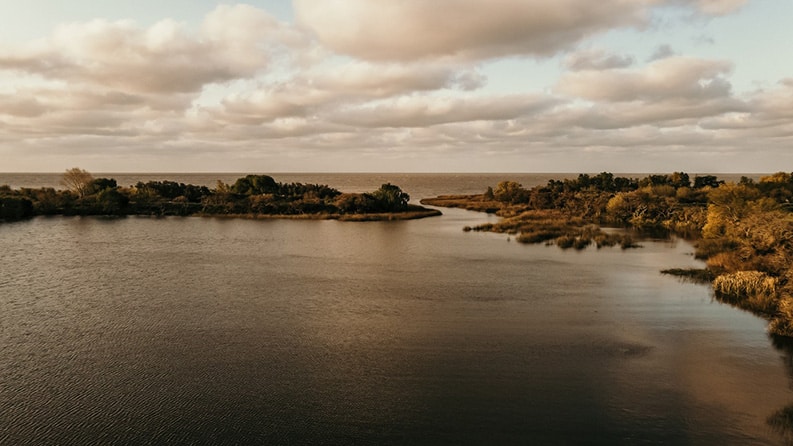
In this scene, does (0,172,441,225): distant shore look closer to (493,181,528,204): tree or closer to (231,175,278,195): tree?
(231,175,278,195): tree

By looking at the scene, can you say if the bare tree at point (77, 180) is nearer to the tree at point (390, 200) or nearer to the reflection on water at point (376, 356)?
the tree at point (390, 200)

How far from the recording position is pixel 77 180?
133750 millimetres

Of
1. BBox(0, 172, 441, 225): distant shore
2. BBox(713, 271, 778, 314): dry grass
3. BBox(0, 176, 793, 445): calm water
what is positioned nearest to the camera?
BBox(0, 176, 793, 445): calm water

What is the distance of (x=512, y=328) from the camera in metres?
34.3

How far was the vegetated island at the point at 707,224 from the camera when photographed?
42.7 metres

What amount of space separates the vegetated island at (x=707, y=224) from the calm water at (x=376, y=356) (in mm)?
3721

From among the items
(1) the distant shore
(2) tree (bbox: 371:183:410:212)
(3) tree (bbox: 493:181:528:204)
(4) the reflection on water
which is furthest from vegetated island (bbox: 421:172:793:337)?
(1) the distant shore

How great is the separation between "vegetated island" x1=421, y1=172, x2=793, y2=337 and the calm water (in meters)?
3.72

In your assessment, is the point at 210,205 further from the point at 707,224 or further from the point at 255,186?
the point at 707,224

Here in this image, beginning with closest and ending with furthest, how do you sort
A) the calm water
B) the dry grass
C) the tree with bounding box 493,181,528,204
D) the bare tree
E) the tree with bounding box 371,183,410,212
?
the calm water
the dry grass
the tree with bounding box 371,183,410,212
the bare tree
the tree with bounding box 493,181,528,204

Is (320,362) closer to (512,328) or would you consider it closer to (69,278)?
(512,328)

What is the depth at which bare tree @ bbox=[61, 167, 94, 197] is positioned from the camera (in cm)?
13300

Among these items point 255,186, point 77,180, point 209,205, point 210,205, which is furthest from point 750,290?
point 77,180

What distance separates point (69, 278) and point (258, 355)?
3068 cm
